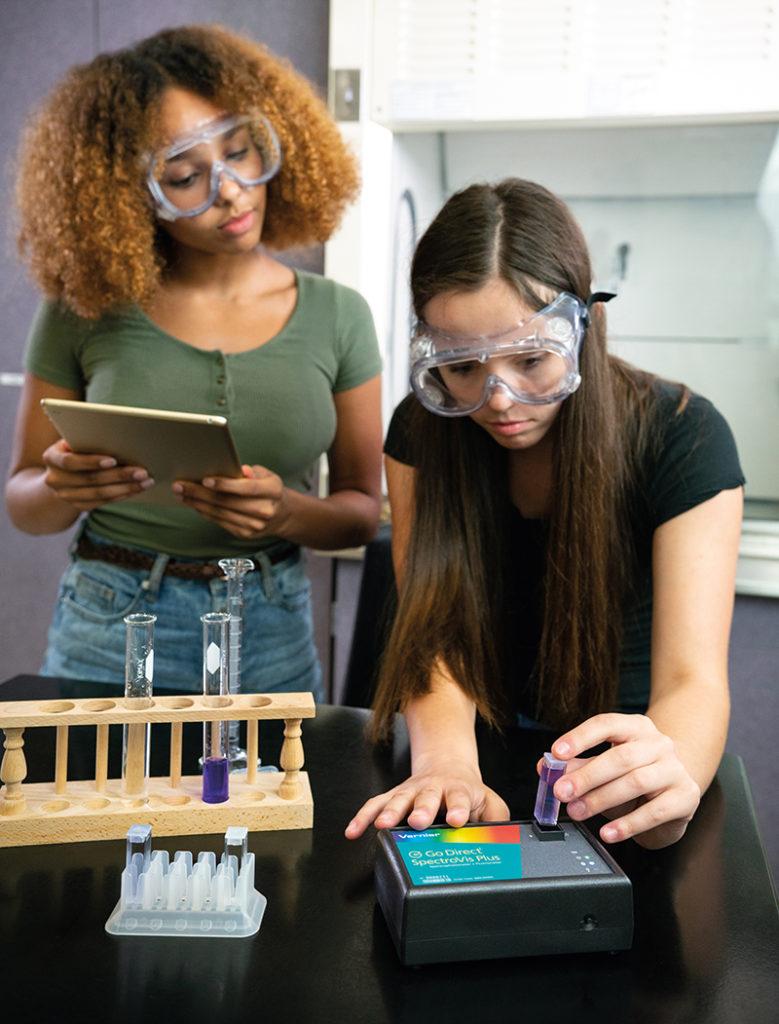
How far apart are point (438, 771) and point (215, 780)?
0.75 ft

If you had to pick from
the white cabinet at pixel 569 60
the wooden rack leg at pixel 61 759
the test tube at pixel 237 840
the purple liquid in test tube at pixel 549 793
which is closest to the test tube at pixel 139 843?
the test tube at pixel 237 840

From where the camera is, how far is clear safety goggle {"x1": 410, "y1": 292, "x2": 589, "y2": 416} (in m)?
1.24

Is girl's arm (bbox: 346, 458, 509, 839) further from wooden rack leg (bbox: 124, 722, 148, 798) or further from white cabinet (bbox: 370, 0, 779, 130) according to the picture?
white cabinet (bbox: 370, 0, 779, 130)

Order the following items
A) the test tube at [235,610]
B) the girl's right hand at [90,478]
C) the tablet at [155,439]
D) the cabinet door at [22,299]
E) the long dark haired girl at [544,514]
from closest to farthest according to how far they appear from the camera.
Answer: the test tube at [235,610]
the long dark haired girl at [544,514]
the tablet at [155,439]
the girl's right hand at [90,478]
the cabinet door at [22,299]

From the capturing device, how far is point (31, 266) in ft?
5.92

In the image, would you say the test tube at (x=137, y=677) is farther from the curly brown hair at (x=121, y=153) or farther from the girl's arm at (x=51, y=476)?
A: the curly brown hair at (x=121, y=153)

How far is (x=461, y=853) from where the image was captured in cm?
83

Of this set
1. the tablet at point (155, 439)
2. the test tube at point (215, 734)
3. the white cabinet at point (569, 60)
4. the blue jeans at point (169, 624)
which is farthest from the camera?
the white cabinet at point (569, 60)

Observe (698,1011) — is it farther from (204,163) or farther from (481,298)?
(204,163)

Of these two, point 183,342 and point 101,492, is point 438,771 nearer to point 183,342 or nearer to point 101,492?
point 101,492

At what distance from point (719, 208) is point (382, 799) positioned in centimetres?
225

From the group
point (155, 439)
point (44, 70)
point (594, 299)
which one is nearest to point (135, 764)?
point (155, 439)

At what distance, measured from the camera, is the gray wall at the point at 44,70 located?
103 inches

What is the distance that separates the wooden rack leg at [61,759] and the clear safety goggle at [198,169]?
938mm
